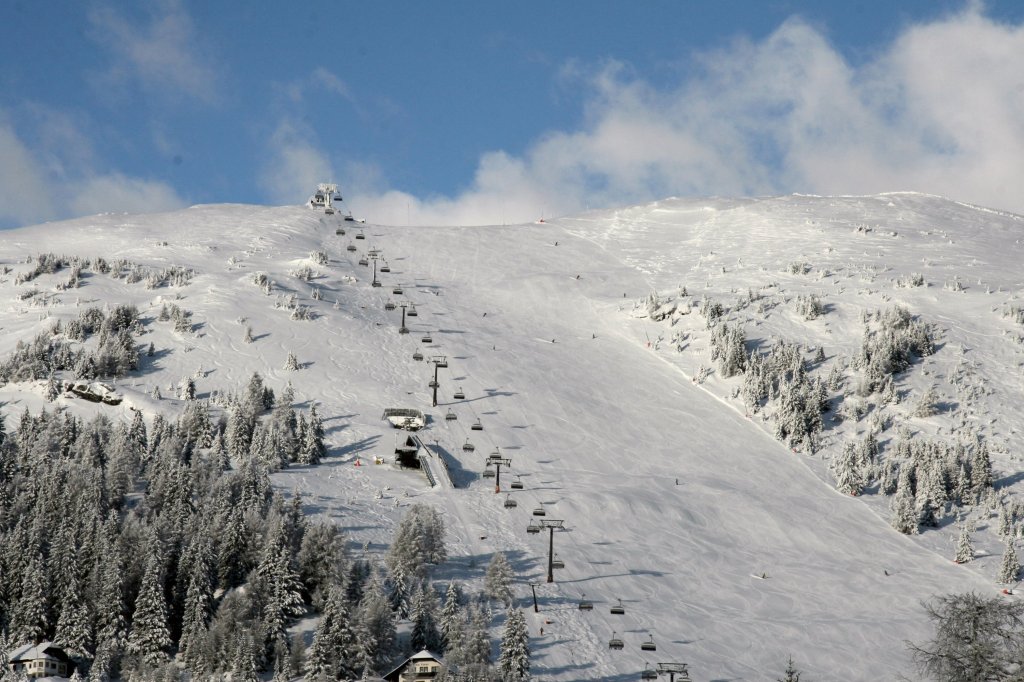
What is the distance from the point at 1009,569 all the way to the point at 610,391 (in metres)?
37.3

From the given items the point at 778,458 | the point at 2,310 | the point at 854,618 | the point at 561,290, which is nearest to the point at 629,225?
the point at 561,290

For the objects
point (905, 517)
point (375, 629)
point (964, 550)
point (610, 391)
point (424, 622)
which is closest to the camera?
point (375, 629)

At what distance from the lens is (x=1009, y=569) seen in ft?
235

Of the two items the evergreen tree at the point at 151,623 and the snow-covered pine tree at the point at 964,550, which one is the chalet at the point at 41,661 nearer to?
the evergreen tree at the point at 151,623

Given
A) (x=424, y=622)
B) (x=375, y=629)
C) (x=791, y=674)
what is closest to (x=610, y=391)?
(x=424, y=622)

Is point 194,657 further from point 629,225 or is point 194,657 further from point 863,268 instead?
point 629,225

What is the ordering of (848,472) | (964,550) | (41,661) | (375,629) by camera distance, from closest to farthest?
(41,661), (375,629), (964,550), (848,472)

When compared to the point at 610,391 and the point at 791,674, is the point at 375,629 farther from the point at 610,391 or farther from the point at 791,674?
→ the point at 610,391

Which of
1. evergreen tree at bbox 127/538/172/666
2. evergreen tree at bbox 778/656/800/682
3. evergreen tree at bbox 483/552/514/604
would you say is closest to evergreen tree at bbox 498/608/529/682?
evergreen tree at bbox 483/552/514/604

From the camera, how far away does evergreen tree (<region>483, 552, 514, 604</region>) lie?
5734 cm

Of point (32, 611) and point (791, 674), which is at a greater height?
point (791, 674)

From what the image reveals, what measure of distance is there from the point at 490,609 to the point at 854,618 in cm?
2360

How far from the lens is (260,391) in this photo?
269ft

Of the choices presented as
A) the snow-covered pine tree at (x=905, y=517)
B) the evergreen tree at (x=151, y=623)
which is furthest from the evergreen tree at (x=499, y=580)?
the snow-covered pine tree at (x=905, y=517)
